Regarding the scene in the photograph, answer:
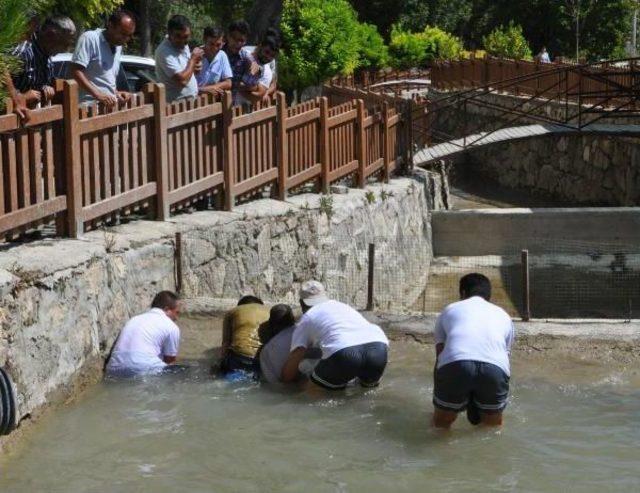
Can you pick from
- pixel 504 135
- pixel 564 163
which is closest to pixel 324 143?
pixel 504 135

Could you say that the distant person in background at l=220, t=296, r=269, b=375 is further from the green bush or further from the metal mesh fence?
the green bush

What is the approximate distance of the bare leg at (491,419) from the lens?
24.6ft

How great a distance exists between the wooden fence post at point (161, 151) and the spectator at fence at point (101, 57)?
0.88ft

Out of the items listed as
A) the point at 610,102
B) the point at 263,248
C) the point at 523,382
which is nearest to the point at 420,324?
the point at 523,382

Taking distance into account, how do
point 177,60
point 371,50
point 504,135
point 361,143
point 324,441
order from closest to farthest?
point 324,441 → point 177,60 → point 361,143 → point 504,135 → point 371,50

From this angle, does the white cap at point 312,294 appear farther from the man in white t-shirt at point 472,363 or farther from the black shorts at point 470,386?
the black shorts at point 470,386

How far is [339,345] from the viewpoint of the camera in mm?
8016

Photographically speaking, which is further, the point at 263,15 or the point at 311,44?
the point at 311,44

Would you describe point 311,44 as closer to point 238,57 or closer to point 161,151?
point 238,57

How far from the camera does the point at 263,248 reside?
455 inches

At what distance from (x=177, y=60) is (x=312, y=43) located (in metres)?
15.2

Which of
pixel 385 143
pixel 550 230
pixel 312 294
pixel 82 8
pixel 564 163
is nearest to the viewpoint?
pixel 312 294

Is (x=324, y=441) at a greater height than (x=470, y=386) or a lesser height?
lesser

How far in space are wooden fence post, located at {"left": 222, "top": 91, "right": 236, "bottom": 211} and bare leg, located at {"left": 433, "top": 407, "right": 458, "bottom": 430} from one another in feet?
14.4
